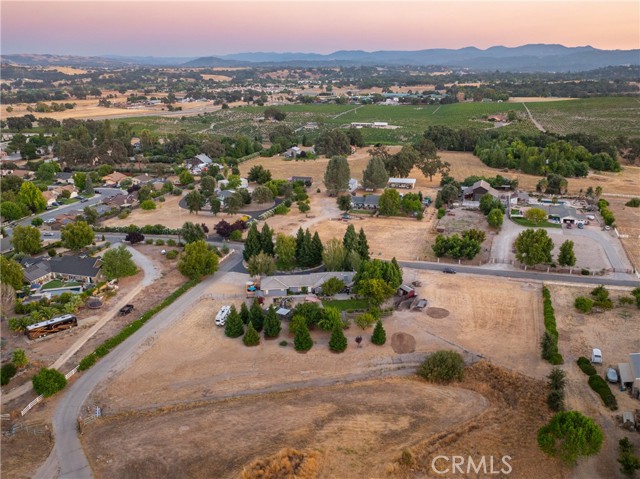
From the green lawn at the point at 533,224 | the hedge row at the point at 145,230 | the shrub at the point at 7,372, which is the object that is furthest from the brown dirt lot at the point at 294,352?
the hedge row at the point at 145,230

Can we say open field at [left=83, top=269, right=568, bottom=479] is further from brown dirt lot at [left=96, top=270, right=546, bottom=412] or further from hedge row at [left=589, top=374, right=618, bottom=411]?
hedge row at [left=589, top=374, right=618, bottom=411]

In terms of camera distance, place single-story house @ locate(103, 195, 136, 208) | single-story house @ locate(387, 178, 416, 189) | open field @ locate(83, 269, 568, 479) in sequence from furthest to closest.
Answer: single-story house @ locate(387, 178, 416, 189)
single-story house @ locate(103, 195, 136, 208)
open field @ locate(83, 269, 568, 479)

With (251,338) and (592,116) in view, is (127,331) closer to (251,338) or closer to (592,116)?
(251,338)

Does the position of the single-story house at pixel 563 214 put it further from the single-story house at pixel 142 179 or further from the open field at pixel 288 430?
the single-story house at pixel 142 179

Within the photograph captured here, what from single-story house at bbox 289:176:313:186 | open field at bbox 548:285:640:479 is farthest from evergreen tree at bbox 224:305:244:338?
single-story house at bbox 289:176:313:186

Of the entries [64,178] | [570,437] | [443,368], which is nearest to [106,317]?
[443,368]

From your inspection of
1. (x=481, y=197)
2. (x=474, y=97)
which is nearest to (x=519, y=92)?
(x=474, y=97)
